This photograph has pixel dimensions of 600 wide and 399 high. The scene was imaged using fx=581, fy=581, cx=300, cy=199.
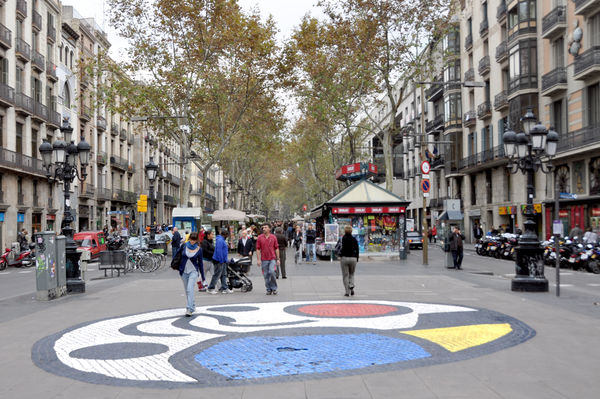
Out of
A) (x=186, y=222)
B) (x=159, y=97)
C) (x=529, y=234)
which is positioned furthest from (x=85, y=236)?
(x=529, y=234)

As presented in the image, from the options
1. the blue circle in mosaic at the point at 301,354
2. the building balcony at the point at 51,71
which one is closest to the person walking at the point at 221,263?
the blue circle in mosaic at the point at 301,354

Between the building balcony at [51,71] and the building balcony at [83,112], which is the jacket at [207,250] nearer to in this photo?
the building balcony at [51,71]

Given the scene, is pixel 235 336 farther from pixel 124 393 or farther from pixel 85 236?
pixel 85 236

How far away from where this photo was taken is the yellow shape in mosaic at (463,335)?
8.25 meters

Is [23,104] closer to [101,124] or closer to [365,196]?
[101,124]

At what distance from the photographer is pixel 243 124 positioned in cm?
3988

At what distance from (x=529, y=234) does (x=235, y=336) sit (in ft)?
30.4

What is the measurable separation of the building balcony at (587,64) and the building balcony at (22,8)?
109ft

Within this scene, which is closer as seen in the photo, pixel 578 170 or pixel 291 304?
pixel 291 304

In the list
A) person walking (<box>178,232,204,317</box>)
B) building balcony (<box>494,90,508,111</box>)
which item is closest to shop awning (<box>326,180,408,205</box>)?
building balcony (<box>494,90,508,111</box>)

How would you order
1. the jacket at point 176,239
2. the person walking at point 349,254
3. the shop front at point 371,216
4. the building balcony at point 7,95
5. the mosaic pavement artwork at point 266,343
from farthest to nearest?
the building balcony at point 7,95, the shop front at point 371,216, the jacket at point 176,239, the person walking at point 349,254, the mosaic pavement artwork at point 266,343

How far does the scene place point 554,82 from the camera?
33.5 meters

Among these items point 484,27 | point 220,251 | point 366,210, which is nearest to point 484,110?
point 484,27

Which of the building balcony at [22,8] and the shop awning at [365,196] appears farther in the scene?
the building balcony at [22,8]
